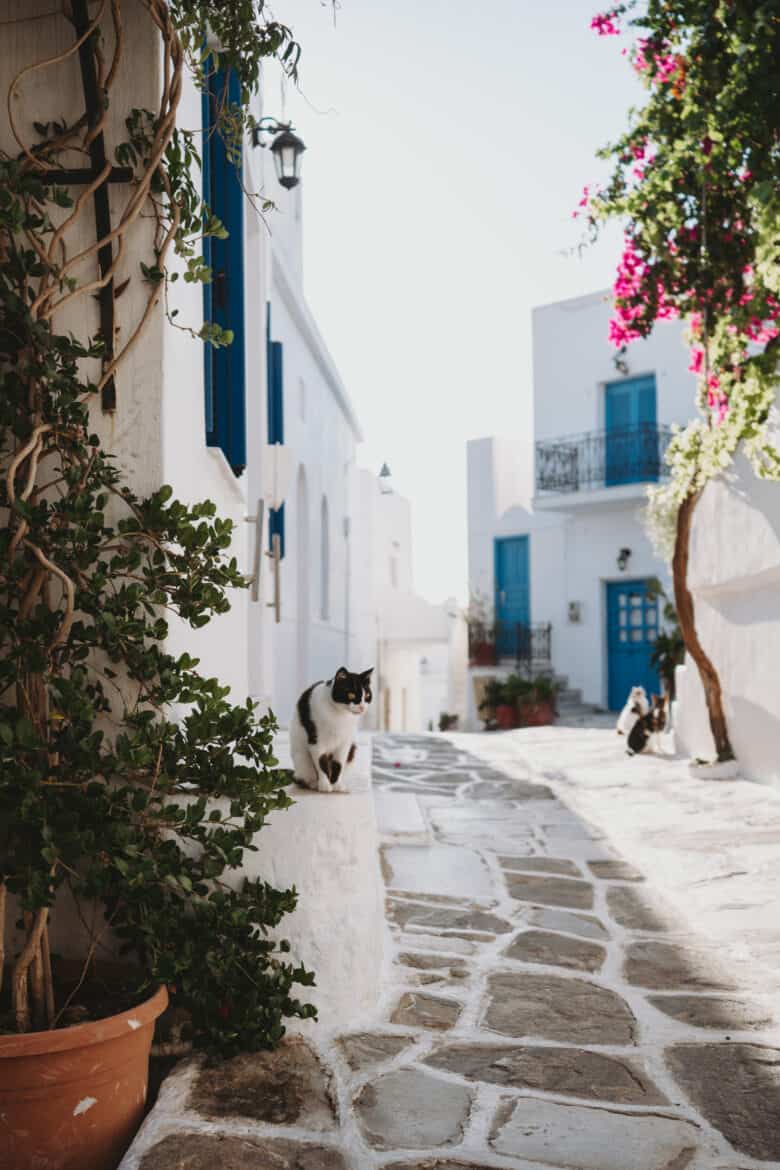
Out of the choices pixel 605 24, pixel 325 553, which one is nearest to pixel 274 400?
pixel 605 24

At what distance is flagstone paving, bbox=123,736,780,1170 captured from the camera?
2.05 metres

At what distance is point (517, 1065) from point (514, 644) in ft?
49.7

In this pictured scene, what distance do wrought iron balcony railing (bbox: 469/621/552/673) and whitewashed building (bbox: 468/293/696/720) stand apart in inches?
1.5

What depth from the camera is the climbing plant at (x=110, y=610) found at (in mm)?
2248

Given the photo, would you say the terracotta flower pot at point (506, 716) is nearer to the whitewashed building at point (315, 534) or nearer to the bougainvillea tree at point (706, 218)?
the whitewashed building at point (315, 534)

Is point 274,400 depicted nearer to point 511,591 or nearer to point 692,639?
point 692,639

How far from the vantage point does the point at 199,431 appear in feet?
10.1

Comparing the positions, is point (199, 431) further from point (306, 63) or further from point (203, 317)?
point (306, 63)

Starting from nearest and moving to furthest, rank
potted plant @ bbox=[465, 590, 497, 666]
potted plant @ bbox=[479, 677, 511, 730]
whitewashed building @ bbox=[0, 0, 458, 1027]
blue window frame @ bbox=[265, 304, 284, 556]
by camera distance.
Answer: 1. whitewashed building @ bbox=[0, 0, 458, 1027]
2. blue window frame @ bbox=[265, 304, 284, 556]
3. potted plant @ bbox=[479, 677, 511, 730]
4. potted plant @ bbox=[465, 590, 497, 666]

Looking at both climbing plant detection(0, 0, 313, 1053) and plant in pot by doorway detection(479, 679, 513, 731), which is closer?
climbing plant detection(0, 0, 313, 1053)

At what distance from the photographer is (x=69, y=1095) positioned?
1.98 metres

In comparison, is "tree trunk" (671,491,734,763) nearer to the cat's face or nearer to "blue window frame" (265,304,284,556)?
"blue window frame" (265,304,284,556)

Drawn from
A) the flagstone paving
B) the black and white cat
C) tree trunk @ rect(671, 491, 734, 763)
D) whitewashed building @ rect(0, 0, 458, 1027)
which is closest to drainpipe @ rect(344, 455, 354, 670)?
tree trunk @ rect(671, 491, 734, 763)

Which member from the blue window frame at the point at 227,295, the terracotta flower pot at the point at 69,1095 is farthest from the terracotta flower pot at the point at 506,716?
the terracotta flower pot at the point at 69,1095
